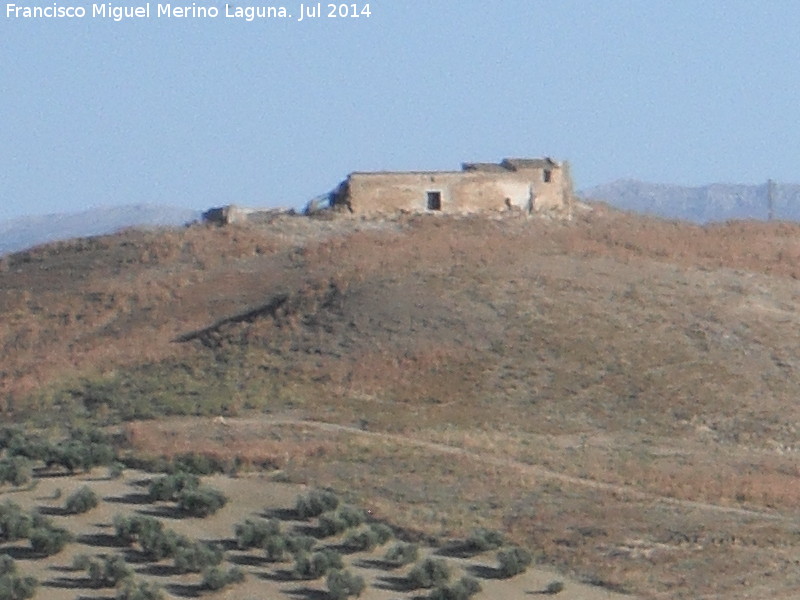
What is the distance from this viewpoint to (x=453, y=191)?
4050 centimetres

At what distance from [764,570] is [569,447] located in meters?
6.87

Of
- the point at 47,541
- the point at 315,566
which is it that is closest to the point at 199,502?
the point at 47,541

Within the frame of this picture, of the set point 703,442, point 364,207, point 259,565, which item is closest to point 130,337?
point 364,207

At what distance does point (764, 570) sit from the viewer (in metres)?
19.9

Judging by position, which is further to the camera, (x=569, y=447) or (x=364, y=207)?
(x=364, y=207)

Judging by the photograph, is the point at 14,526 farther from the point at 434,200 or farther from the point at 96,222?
the point at 96,222

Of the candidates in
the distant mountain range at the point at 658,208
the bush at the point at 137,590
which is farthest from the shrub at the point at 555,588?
the distant mountain range at the point at 658,208

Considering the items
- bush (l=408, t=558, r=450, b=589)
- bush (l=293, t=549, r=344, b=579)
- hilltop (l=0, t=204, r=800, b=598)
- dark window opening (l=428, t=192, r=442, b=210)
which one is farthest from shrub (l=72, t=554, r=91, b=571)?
dark window opening (l=428, t=192, r=442, b=210)

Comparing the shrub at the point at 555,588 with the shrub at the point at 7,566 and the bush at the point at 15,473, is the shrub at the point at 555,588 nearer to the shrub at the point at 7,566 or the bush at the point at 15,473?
the shrub at the point at 7,566

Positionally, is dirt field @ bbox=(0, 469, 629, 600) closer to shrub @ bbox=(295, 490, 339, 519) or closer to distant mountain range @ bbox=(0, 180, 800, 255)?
shrub @ bbox=(295, 490, 339, 519)

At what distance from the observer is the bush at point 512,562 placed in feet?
65.2

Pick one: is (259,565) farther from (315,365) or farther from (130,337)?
(130,337)

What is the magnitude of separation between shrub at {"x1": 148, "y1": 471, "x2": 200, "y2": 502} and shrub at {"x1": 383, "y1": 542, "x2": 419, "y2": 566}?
127 inches

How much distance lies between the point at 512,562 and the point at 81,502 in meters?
5.59
